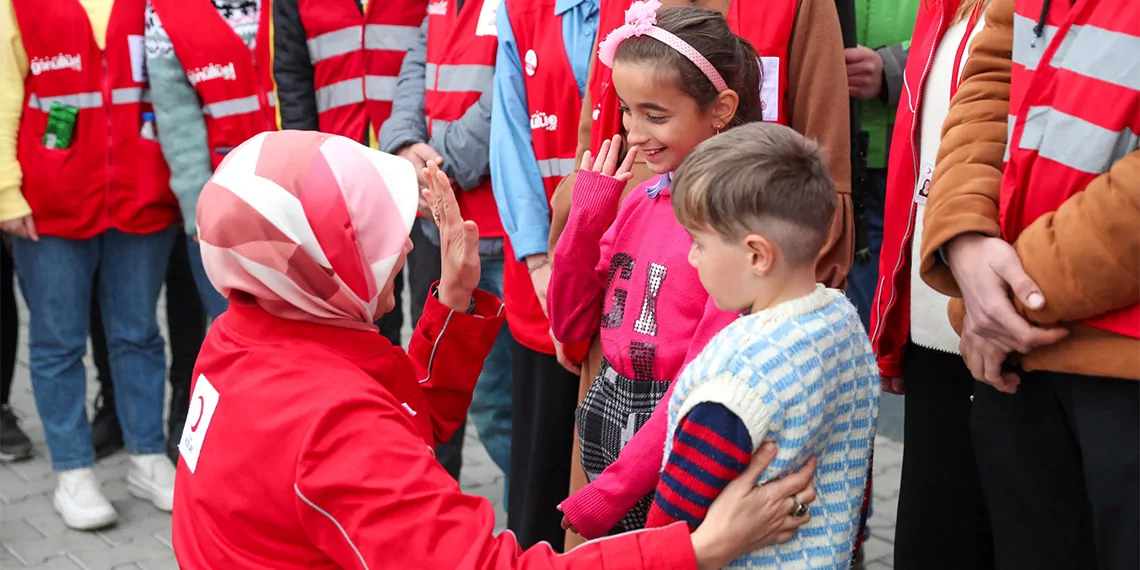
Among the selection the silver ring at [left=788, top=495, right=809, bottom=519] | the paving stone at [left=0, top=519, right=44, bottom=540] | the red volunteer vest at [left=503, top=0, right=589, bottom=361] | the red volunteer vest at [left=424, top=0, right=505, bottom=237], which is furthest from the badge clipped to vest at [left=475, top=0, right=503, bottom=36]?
the paving stone at [left=0, top=519, right=44, bottom=540]

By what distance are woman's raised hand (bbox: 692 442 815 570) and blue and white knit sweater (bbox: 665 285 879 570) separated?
0.06 feet

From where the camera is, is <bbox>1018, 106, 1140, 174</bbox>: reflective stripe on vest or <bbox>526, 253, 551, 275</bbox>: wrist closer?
<bbox>1018, 106, 1140, 174</bbox>: reflective stripe on vest

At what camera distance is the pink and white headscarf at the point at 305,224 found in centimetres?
191

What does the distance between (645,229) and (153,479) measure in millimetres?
2851

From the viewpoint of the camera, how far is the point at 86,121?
430 cm

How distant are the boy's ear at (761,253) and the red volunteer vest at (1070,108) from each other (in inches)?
18.9

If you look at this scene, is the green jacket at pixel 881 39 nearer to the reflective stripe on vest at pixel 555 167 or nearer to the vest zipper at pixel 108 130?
the reflective stripe on vest at pixel 555 167

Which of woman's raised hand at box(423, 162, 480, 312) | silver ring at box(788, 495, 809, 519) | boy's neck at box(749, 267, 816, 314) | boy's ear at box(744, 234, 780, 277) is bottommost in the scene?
silver ring at box(788, 495, 809, 519)

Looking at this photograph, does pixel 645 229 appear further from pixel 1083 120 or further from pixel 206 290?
pixel 206 290

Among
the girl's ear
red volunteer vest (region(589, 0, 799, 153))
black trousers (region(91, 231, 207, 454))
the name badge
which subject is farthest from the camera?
black trousers (region(91, 231, 207, 454))

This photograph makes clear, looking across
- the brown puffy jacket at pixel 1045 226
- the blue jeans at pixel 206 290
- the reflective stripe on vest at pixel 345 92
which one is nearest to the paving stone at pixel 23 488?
the blue jeans at pixel 206 290

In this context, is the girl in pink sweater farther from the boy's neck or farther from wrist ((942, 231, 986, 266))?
wrist ((942, 231, 986, 266))

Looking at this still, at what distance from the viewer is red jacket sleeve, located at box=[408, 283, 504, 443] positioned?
2.50 metres

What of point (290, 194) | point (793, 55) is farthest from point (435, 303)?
point (793, 55)
